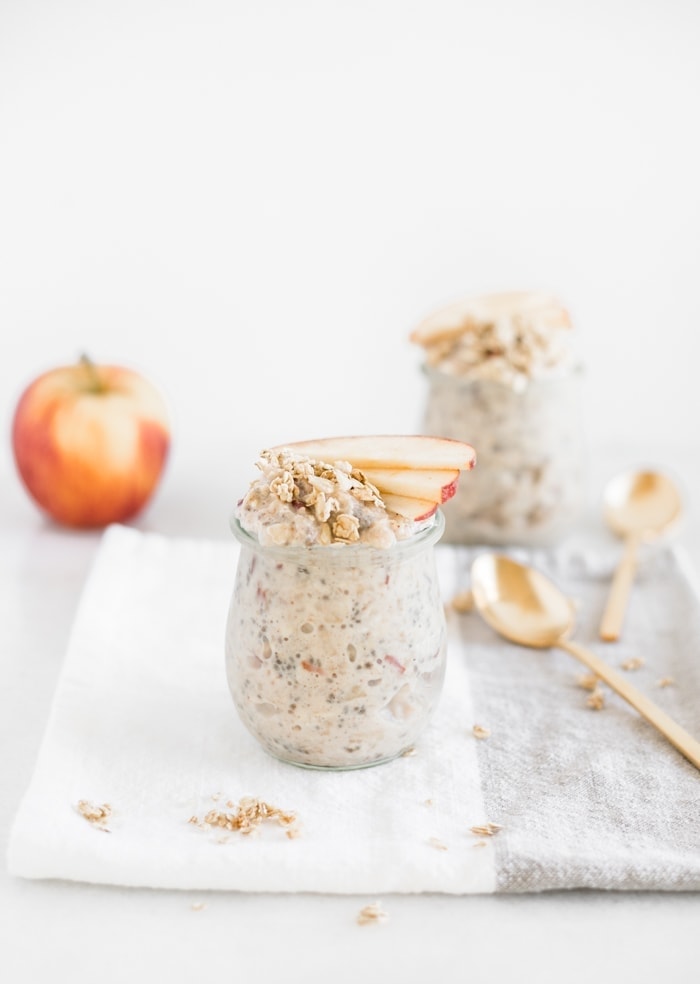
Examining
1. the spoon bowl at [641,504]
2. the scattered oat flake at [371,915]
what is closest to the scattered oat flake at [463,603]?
the spoon bowl at [641,504]

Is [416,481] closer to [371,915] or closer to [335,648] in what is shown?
[335,648]

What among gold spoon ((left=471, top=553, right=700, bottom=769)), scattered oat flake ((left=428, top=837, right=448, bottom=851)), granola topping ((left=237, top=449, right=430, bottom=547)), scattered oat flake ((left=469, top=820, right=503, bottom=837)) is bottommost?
scattered oat flake ((left=428, top=837, right=448, bottom=851))

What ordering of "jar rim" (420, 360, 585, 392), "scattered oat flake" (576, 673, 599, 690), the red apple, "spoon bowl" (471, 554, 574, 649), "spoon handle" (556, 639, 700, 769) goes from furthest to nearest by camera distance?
the red apple
"jar rim" (420, 360, 585, 392)
"spoon bowl" (471, 554, 574, 649)
"scattered oat flake" (576, 673, 599, 690)
"spoon handle" (556, 639, 700, 769)

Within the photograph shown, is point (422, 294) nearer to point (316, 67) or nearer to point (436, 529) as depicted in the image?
point (316, 67)

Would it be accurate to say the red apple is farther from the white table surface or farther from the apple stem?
the white table surface

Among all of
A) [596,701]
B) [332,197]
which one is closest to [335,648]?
[596,701]

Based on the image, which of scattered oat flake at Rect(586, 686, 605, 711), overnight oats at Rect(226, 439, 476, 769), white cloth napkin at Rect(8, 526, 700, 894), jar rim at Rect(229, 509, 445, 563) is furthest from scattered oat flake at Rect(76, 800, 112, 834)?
scattered oat flake at Rect(586, 686, 605, 711)
